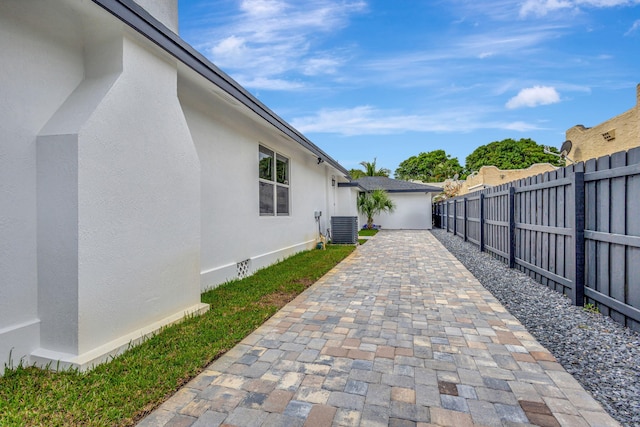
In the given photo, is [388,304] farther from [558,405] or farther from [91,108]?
[91,108]

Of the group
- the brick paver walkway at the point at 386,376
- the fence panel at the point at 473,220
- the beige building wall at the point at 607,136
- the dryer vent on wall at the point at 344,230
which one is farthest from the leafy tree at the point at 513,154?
the brick paver walkway at the point at 386,376

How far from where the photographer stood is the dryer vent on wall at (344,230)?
1243cm

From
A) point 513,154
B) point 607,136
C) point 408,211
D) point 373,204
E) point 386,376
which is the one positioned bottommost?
point 386,376

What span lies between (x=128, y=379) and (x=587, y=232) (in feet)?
17.9

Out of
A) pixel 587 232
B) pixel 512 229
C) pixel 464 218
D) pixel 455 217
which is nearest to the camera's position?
pixel 587 232

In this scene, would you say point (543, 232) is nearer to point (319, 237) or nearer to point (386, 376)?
point (386, 376)

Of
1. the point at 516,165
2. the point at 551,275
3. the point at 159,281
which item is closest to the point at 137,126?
the point at 159,281

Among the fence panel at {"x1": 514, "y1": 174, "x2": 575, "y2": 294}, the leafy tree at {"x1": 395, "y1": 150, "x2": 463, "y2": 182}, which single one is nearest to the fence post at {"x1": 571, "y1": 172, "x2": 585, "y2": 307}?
the fence panel at {"x1": 514, "y1": 174, "x2": 575, "y2": 294}

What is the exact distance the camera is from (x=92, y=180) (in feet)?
8.78

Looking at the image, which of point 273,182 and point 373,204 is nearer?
point 273,182

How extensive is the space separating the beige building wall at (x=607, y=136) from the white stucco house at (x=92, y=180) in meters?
16.4

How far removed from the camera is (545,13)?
951 centimetres

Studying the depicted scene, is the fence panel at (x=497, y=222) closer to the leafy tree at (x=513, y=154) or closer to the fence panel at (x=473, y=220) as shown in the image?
the fence panel at (x=473, y=220)

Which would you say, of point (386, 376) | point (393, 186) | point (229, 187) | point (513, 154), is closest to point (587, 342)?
point (386, 376)
